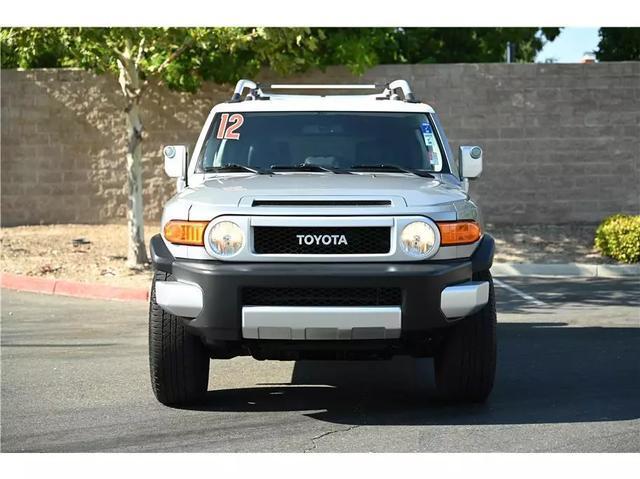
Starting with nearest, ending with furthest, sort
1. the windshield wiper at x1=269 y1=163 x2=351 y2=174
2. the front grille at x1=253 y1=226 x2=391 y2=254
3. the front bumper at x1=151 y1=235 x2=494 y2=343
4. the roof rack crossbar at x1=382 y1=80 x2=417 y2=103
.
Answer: the front bumper at x1=151 y1=235 x2=494 y2=343 → the front grille at x1=253 y1=226 x2=391 y2=254 → the windshield wiper at x1=269 y1=163 x2=351 y2=174 → the roof rack crossbar at x1=382 y1=80 x2=417 y2=103

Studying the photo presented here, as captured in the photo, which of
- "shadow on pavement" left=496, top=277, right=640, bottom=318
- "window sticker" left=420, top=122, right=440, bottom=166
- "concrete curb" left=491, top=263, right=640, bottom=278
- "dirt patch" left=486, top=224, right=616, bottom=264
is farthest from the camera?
"dirt patch" left=486, top=224, right=616, bottom=264

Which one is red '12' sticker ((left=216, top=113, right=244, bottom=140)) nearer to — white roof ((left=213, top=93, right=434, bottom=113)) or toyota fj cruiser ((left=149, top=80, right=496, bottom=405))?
white roof ((left=213, top=93, right=434, bottom=113))

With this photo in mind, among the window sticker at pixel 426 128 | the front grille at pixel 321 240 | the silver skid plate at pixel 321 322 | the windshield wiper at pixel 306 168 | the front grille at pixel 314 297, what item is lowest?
the silver skid plate at pixel 321 322

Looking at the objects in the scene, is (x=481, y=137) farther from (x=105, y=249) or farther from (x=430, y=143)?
(x=430, y=143)

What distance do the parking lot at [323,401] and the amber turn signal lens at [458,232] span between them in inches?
42.3

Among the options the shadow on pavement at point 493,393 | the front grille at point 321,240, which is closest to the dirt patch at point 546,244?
the shadow on pavement at point 493,393

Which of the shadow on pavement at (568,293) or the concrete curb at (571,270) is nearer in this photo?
the shadow on pavement at (568,293)

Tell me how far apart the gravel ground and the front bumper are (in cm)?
712

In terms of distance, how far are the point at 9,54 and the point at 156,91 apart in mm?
2871

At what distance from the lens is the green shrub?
15.2 meters

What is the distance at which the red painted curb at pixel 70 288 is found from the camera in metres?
13.0

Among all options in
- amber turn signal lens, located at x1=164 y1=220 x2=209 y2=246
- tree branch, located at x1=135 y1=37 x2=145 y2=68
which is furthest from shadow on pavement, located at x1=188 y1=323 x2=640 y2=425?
tree branch, located at x1=135 y1=37 x2=145 y2=68

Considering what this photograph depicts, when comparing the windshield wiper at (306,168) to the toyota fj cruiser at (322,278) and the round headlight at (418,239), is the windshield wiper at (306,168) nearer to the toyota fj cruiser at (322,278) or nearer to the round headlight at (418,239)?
the toyota fj cruiser at (322,278)

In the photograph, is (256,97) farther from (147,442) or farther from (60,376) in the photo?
(147,442)
